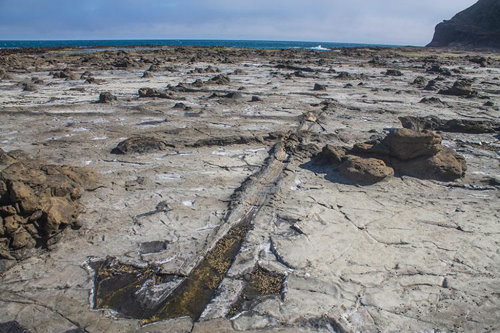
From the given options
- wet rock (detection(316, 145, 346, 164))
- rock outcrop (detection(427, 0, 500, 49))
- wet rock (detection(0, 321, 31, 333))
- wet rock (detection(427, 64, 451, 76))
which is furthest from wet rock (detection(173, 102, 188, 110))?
rock outcrop (detection(427, 0, 500, 49))

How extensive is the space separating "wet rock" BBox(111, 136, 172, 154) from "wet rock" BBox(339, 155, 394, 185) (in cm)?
284

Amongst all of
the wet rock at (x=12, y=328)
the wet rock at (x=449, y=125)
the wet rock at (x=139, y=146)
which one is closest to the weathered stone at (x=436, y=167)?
the wet rock at (x=449, y=125)

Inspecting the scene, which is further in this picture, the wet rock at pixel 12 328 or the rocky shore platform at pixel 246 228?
the rocky shore platform at pixel 246 228

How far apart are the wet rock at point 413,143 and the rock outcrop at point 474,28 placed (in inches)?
2493

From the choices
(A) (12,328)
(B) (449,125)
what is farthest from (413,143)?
(A) (12,328)

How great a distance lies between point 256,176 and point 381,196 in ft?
5.20

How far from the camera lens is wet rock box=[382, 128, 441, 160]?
16.6 ft

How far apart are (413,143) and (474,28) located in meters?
74.7

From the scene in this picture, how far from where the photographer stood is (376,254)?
3.31 m

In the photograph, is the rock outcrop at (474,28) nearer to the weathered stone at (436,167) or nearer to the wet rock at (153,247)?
the weathered stone at (436,167)

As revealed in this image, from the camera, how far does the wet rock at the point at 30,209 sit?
3.20 m

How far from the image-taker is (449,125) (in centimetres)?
745

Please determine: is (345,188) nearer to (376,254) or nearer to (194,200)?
(376,254)

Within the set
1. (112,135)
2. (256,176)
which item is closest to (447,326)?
(256,176)
